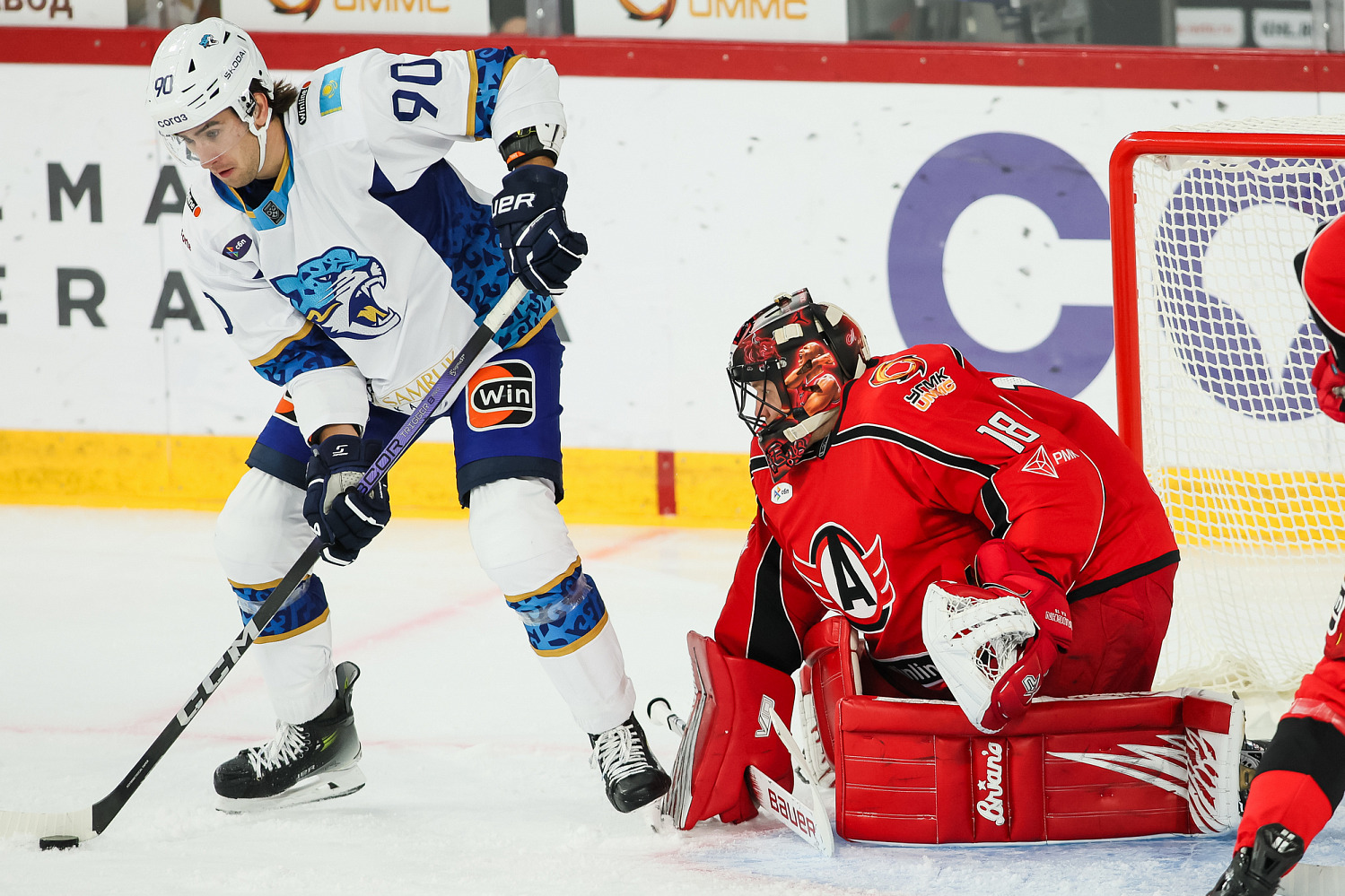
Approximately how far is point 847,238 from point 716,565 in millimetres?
1209

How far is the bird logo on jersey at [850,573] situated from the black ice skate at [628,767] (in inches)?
15.7

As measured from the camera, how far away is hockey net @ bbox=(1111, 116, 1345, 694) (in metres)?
2.78

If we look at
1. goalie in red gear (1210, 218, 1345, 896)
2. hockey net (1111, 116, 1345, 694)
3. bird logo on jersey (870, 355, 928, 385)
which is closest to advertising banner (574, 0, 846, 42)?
hockey net (1111, 116, 1345, 694)

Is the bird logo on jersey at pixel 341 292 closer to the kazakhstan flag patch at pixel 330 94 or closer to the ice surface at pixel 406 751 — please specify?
the kazakhstan flag patch at pixel 330 94

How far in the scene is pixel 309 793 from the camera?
242 centimetres

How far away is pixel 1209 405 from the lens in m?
3.26

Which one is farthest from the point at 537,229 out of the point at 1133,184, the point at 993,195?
the point at 993,195

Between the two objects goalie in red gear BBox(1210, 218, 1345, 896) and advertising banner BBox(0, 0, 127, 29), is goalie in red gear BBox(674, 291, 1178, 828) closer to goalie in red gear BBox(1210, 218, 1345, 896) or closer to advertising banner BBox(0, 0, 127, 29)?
goalie in red gear BBox(1210, 218, 1345, 896)

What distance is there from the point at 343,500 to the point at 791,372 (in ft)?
2.42

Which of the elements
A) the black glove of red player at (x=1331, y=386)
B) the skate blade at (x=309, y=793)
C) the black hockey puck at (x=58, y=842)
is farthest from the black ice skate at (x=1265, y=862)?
the black hockey puck at (x=58, y=842)

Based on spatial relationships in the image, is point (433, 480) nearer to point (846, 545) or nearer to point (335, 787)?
point (335, 787)

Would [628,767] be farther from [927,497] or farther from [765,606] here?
[927,497]

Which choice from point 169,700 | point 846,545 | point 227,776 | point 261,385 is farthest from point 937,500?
point 261,385

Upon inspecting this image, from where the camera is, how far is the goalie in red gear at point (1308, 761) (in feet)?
5.05
